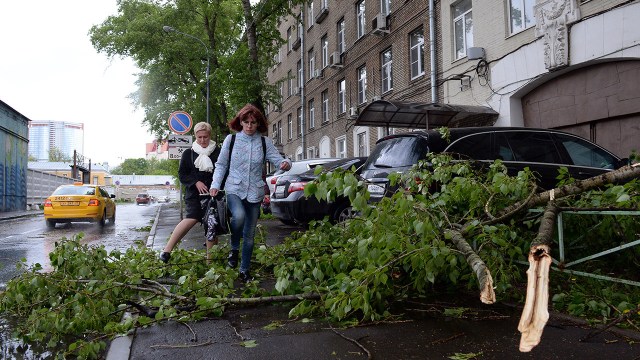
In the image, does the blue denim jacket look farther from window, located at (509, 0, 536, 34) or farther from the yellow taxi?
the yellow taxi

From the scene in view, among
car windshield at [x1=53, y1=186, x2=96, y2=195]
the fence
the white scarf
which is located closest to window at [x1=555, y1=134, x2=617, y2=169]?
the white scarf

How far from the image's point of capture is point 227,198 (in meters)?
5.32

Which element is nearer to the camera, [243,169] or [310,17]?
[243,169]

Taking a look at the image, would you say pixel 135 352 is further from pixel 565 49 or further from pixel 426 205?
pixel 565 49

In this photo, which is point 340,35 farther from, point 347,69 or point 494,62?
point 494,62

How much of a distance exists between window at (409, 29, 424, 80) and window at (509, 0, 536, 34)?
13.9 ft

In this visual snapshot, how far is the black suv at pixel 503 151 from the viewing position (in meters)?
6.35

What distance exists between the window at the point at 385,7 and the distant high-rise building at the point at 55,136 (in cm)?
14628

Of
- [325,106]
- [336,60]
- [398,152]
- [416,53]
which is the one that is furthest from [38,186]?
[398,152]

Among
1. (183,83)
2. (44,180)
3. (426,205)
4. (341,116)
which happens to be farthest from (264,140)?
(44,180)

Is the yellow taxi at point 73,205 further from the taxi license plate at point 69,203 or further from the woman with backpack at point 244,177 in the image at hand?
the woman with backpack at point 244,177

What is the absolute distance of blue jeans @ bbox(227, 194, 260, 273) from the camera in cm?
523

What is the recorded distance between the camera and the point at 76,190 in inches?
648

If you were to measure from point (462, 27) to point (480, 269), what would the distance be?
1370cm
